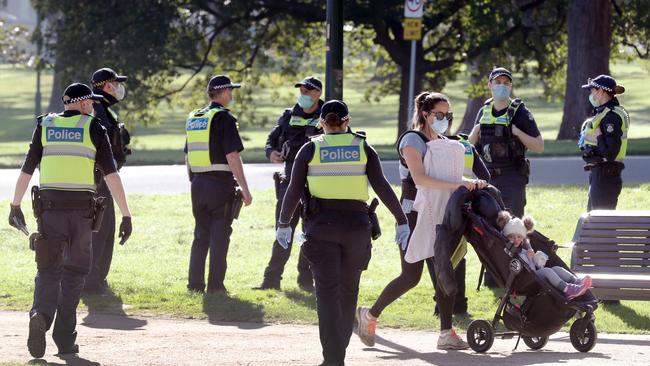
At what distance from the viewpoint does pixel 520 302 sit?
949 cm

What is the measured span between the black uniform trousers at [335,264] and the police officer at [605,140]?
11.4ft

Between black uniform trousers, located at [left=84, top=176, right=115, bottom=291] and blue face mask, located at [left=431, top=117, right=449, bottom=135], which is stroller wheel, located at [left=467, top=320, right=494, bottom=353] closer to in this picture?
blue face mask, located at [left=431, top=117, right=449, bottom=135]

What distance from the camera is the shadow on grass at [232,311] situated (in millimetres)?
11153

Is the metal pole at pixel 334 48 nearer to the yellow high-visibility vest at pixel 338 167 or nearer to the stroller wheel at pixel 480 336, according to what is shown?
the stroller wheel at pixel 480 336

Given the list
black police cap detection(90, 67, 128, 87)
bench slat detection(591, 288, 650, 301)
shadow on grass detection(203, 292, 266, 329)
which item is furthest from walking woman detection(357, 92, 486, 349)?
black police cap detection(90, 67, 128, 87)

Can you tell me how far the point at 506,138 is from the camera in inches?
457

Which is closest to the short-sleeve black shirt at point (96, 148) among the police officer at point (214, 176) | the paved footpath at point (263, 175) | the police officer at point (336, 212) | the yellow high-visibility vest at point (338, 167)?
the police officer at point (336, 212)

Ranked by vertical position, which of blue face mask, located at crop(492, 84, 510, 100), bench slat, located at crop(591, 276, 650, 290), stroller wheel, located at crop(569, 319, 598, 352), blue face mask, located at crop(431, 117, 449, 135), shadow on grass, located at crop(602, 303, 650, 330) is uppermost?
blue face mask, located at crop(492, 84, 510, 100)

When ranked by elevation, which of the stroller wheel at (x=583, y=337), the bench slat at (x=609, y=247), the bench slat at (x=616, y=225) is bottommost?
the stroller wheel at (x=583, y=337)

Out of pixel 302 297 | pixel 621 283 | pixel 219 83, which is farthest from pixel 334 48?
pixel 621 283

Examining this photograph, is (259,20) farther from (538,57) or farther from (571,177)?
(571,177)

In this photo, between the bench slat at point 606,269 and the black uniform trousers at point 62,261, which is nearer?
the black uniform trousers at point 62,261

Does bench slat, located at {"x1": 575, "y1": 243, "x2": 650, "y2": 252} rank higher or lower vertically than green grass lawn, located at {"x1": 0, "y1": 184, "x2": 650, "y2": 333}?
higher

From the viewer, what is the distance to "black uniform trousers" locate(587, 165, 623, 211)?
39.4 ft
